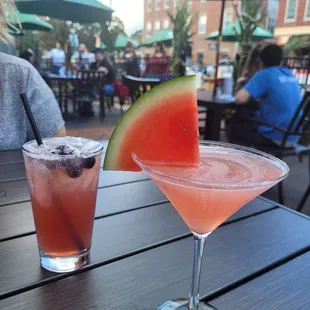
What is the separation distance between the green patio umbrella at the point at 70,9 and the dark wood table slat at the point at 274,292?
561 centimetres

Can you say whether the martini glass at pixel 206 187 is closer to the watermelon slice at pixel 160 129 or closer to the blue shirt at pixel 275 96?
the watermelon slice at pixel 160 129

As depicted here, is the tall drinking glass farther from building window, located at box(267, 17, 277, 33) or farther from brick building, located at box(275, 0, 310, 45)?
brick building, located at box(275, 0, 310, 45)

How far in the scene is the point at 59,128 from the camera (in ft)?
5.13

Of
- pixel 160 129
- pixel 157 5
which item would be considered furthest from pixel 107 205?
pixel 157 5

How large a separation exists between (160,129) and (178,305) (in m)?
0.32

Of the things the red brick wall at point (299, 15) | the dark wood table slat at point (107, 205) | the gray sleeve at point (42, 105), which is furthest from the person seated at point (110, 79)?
the red brick wall at point (299, 15)

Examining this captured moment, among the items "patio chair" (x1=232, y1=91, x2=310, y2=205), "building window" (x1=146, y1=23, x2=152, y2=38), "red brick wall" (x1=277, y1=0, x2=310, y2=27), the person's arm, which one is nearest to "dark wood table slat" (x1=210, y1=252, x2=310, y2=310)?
"patio chair" (x1=232, y1=91, x2=310, y2=205)

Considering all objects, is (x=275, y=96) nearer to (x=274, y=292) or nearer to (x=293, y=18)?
(x=274, y=292)

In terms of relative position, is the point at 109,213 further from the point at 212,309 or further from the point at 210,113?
the point at 210,113

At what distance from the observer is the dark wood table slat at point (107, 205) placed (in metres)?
0.83

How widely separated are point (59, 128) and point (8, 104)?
0.23 metres

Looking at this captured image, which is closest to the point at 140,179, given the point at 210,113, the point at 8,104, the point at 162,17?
the point at 8,104

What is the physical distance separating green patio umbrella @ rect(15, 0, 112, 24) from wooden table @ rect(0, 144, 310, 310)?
5294 mm

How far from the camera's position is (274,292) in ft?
2.15
